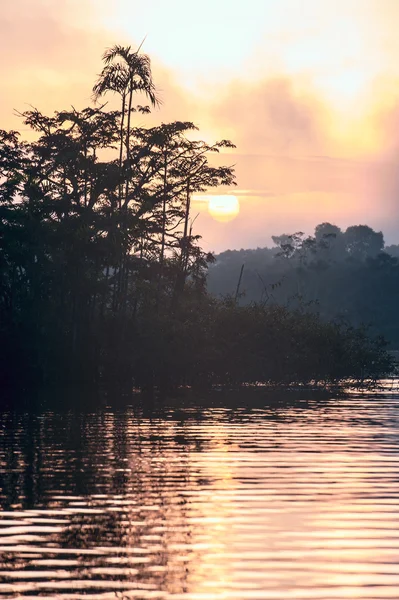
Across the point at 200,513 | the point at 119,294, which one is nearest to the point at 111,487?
the point at 200,513

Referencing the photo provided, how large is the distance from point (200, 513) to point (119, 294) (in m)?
37.8

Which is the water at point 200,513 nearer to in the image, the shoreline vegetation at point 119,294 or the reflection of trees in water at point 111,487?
the reflection of trees in water at point 111,487

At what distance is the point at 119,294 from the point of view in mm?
54000

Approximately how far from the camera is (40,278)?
50.6 m

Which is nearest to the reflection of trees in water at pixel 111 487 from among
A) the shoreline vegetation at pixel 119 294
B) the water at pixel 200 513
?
the water at pixel 200 513

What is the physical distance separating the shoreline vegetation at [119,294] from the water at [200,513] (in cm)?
2002

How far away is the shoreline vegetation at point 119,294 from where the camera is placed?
50.0m

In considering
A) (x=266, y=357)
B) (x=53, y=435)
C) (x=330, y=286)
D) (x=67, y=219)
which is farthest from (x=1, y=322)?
(x=330, y=286)

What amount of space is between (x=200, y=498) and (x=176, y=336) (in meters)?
34.0

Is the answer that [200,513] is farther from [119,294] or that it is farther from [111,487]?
[119,294]

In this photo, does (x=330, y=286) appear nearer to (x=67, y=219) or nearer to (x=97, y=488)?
(x=67, y=219)

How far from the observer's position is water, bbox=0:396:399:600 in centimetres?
1210

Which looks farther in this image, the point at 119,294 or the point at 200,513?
the point at 119,294

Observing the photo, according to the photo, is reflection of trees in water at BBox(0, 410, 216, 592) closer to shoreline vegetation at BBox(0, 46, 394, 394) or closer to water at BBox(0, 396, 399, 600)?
water at BBox(0, 396, 399, 600)
